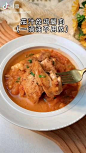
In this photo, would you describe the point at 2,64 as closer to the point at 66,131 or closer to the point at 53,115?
the point at 53,115

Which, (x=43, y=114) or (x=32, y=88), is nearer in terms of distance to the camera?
(x=43, y=114)

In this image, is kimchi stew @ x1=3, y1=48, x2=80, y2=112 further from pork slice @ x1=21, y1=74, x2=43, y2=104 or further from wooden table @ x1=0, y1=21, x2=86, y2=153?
wooden table @ x1=0, y1=21, x2=86, y2=153

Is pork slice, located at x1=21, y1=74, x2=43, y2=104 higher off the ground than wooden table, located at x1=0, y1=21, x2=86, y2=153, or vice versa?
pork slice, located at x1=21, y1=74, x2=43, y2=104

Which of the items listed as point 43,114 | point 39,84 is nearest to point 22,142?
point 43,114

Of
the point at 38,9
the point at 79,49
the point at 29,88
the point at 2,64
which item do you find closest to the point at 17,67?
the point at 2,64

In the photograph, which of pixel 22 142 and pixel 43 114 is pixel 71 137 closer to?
pixel 43 114

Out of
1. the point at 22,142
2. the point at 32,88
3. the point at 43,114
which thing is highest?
the point at 32,88

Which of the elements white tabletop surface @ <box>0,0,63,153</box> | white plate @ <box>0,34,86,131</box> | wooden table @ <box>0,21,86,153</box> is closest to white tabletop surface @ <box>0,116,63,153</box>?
white tabletop surface @ <box>0,0,63,153</box>

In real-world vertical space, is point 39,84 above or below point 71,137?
above
